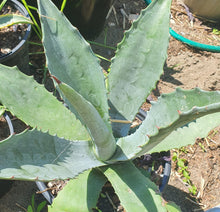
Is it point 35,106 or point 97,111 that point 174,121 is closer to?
point 97,111

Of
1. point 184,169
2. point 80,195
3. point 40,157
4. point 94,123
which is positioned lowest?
point 184,169

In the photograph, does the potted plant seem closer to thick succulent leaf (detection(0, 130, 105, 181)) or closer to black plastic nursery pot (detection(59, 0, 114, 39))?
black plastic nursery pot (detection(59, 0, 114, 39))

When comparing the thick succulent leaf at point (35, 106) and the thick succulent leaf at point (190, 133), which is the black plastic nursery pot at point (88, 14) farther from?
the thick succulent leaf at point (190, 133)

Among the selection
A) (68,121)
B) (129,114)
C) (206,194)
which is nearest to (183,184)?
(206,194)

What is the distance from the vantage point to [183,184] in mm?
1542

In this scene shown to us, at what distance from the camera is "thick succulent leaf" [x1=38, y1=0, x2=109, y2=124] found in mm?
896

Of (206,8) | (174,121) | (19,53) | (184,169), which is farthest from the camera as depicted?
(206,8)

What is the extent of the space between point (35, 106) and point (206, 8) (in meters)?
1.63

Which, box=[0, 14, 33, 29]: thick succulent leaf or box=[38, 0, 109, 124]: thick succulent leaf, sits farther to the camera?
box=[0, 14, 33, 29]: thick succulent leaf

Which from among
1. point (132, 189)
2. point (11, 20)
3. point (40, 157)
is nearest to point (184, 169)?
point (132, 189)

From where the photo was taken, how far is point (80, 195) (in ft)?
3.16

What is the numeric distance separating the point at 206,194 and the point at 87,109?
42.0 inches

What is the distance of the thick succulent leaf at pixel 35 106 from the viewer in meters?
0.98

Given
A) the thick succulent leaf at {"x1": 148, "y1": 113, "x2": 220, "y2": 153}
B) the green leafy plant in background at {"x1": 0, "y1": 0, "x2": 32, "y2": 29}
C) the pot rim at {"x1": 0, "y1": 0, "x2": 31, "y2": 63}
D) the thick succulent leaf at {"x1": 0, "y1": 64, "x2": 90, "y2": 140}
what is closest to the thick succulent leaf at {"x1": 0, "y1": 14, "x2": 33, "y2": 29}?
the green leafy plant in background at {"x1": 0, "y1": 0, "x2": 32, "y2": 29}
